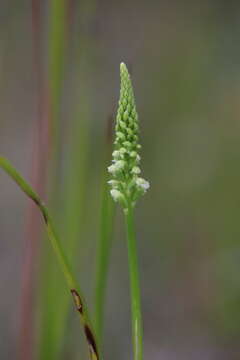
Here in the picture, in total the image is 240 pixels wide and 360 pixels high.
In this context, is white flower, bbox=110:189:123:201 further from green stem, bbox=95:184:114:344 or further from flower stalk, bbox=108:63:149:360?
green stem, bbox=95:184:114:344

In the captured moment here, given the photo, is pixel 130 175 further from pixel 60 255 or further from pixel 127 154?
pixel 60 255

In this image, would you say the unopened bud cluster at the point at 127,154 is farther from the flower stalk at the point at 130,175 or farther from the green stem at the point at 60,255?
the green stem at the point at 60,255

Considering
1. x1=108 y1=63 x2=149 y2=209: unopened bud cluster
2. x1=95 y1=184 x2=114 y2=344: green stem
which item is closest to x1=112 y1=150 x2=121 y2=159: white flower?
x1=108 y1=63 x2=149 y2=209: unopened bud cluster

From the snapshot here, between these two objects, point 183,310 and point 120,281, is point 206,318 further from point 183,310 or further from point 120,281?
point 120,281

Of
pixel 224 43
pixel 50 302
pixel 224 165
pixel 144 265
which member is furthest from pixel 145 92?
pixel 50 302

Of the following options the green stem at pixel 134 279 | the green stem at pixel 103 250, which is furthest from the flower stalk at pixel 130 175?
the green stem at pixel 103 250

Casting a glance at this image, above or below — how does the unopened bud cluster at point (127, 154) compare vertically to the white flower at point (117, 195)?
above
